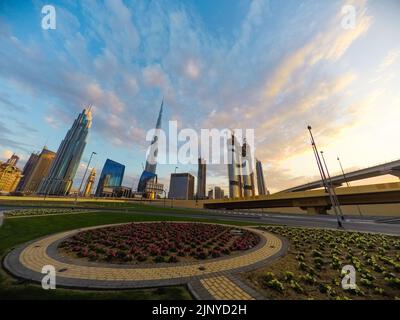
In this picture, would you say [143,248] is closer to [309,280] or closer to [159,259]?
[159,259]

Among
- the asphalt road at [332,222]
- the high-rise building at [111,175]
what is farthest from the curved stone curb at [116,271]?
the high-rise building at [111,175]

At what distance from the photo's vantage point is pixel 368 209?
46.7 m

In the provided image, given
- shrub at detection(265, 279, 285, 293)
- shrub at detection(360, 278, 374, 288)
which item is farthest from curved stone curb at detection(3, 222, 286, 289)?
shrub at detection(360, 278, 374, 288)

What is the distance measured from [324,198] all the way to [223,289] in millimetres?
52282

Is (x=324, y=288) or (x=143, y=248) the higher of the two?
(x=143, y=248)

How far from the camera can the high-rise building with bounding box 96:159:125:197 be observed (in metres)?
182

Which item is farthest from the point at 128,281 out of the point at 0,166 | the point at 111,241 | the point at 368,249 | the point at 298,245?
the point at 0,166

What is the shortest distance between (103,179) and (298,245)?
20254 cm

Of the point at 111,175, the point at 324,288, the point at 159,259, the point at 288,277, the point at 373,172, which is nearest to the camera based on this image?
the point at 324,288

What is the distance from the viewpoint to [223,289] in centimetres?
565

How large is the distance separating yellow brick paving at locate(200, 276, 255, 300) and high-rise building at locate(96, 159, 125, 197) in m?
200

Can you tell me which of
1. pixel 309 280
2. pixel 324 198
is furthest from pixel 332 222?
pixel 309 280
